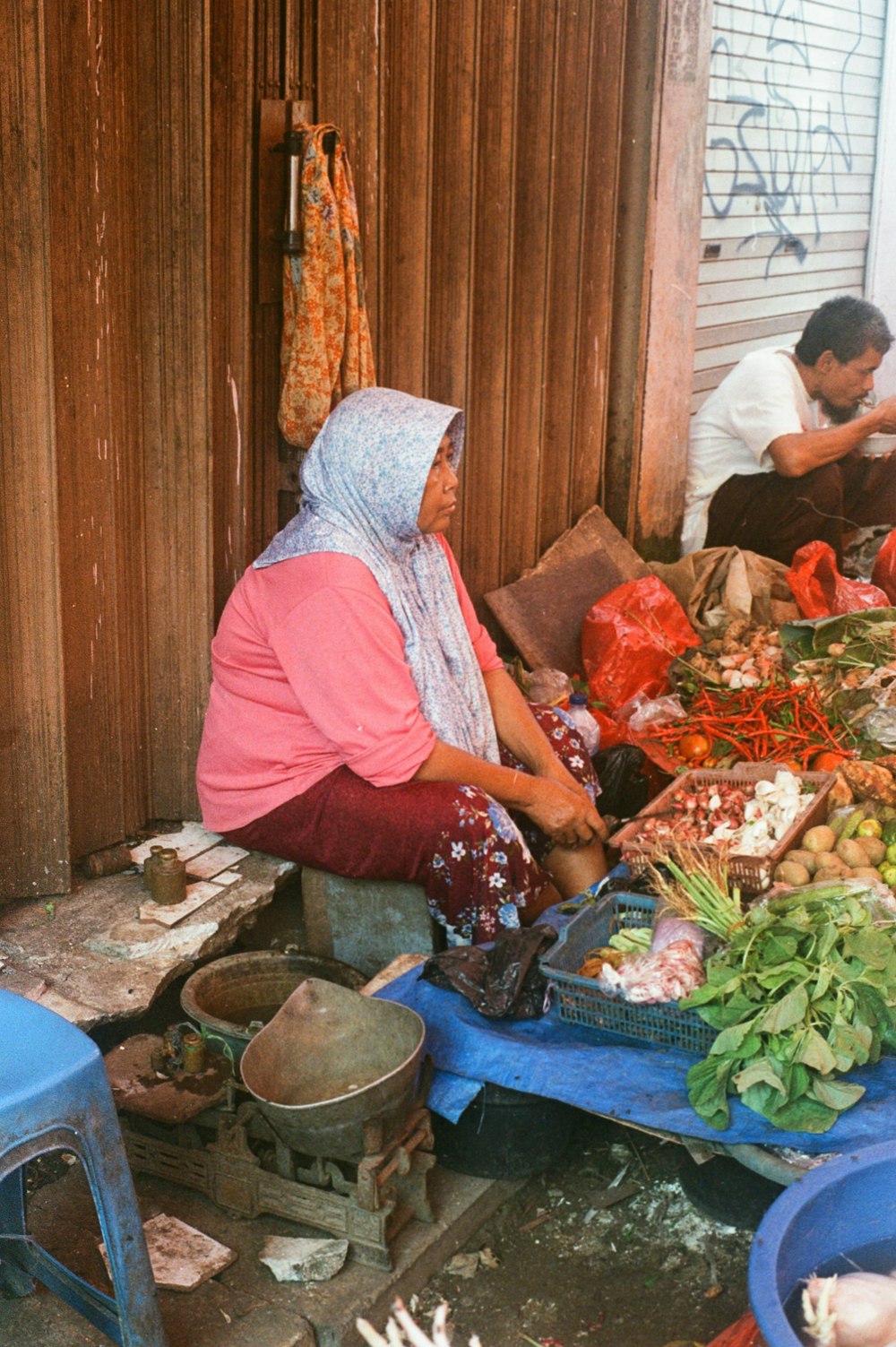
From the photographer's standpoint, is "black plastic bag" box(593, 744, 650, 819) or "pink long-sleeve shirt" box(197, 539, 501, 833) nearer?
"pink long-sleeve shirt" box(197, 539, 501, 833)

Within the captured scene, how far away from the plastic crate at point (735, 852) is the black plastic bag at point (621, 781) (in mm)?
526

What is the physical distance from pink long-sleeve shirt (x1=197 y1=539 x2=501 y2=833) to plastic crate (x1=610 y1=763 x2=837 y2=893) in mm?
601

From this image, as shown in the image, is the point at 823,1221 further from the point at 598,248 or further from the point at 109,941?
the point at 598,248

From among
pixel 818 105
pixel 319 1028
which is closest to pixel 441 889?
pixel 319 1028

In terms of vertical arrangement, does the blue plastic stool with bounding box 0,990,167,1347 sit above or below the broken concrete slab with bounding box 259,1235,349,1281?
above

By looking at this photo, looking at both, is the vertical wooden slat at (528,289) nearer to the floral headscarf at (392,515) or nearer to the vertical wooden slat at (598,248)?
the vertical wooden slat at (598,248)

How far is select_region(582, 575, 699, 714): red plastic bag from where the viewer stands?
5.13 meters

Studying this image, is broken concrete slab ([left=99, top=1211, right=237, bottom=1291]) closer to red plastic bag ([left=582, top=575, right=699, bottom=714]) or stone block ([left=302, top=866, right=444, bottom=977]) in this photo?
stone block ([left=302, top=866, right=444, bottom=977])

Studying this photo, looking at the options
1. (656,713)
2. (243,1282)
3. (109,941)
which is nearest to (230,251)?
(109,941)

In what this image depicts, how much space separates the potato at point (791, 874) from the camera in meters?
3.33

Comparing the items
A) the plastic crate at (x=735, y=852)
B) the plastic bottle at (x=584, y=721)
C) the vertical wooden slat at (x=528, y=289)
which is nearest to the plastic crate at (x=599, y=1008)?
the plastic crate at (x=735, y=852)

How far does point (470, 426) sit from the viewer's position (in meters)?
5.04

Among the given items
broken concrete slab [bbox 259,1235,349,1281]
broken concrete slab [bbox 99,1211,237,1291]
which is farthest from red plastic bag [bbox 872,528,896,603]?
broken concrete slab [bbox 99,1211,237,1291]

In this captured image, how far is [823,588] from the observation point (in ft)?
18.0
